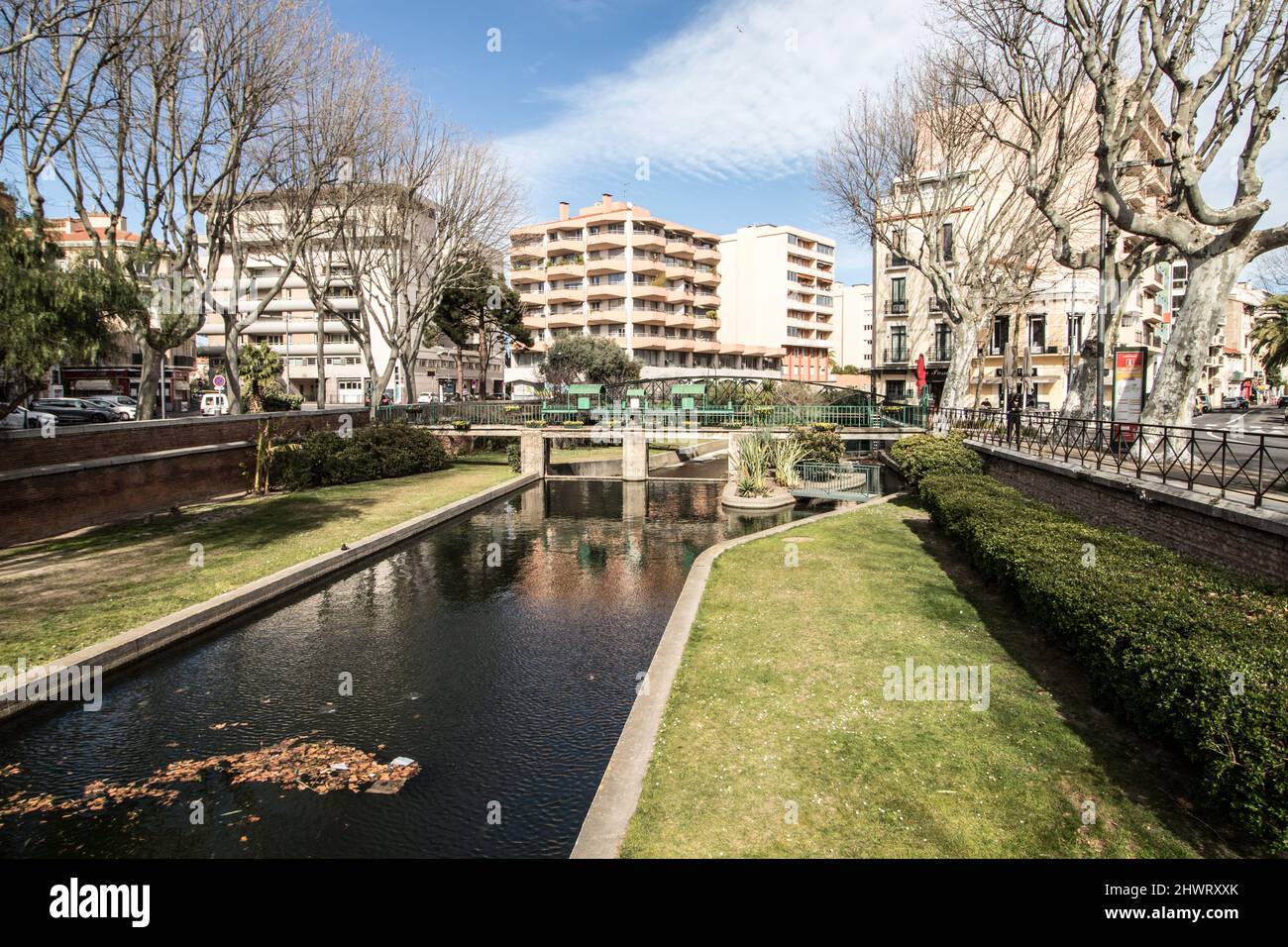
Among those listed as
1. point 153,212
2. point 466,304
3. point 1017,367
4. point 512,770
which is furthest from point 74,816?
point 1017,367

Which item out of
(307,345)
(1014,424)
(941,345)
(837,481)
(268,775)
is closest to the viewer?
(268,775)

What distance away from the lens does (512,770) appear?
286 inches

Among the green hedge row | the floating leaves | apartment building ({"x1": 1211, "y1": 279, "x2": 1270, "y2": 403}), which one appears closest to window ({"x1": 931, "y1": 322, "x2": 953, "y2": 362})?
apartment building ({"x1": 1211, "y1": 279, "x2": 1270, "y2": 403})

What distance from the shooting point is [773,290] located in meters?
81.1

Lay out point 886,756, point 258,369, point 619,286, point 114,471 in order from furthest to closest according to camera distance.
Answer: point 619,286 < point 258,369 < point 114,471 < point 886,756

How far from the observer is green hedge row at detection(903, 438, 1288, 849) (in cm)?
493

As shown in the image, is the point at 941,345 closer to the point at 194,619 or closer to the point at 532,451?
the point at 532,451

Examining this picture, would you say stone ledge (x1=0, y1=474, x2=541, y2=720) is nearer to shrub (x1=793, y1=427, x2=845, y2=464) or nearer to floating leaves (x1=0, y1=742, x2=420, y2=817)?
floating leaves (x1=0, y1=742, x2=420, y2=817)

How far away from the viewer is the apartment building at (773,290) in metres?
81.2

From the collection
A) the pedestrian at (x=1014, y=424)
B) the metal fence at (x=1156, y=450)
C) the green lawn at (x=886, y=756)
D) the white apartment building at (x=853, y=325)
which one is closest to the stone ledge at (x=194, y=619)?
the green lawn at (x=886, y=756)

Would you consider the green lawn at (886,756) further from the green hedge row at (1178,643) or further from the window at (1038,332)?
the window at (1038,332)

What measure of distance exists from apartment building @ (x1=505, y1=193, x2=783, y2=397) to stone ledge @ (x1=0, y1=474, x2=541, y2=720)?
169ft

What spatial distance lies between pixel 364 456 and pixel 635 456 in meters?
11.2

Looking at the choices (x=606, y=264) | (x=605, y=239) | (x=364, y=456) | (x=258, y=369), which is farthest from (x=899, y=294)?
(x=258, y=369)
